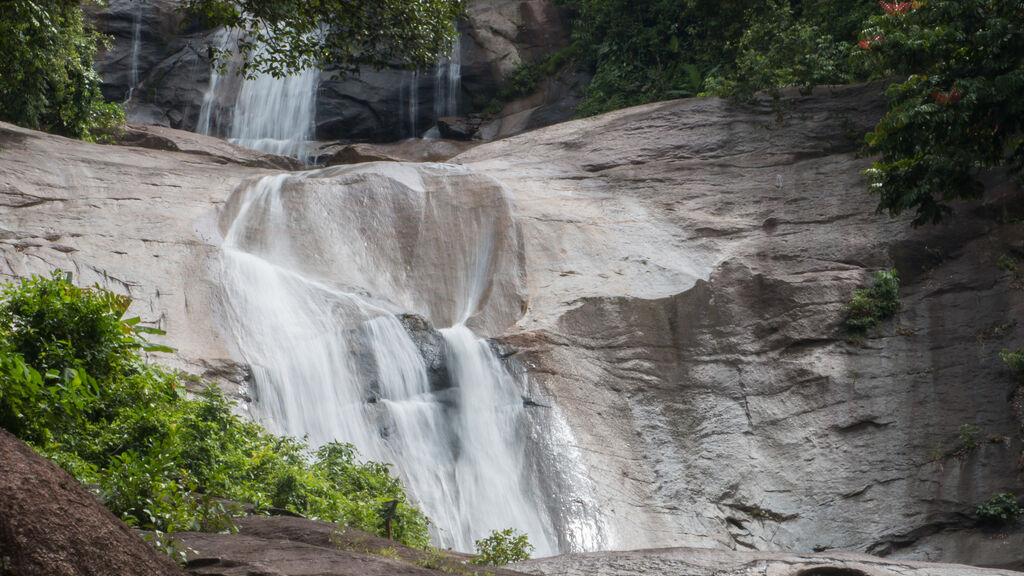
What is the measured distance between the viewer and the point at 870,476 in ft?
44.7

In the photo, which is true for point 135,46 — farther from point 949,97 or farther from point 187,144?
point 949,97

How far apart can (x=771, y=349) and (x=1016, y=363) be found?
3.49 metres

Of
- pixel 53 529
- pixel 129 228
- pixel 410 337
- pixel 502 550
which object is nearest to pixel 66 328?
pixel 502 550

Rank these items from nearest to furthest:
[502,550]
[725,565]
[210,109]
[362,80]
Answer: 1. [725,565]
2. [502,550]
3. [210,109]
4. [362,80]

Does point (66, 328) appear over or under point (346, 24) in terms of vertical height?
under

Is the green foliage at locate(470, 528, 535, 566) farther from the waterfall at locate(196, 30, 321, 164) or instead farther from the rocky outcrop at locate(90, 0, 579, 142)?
the rocky outcrop at locate(90, 0, 579, 142)

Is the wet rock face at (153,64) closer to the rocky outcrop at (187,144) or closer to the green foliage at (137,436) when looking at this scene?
the rocky outcrop at (187,144)

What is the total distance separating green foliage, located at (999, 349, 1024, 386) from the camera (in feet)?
44.4

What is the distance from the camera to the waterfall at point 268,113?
27.9 m

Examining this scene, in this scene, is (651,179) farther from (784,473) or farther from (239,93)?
(239,93)

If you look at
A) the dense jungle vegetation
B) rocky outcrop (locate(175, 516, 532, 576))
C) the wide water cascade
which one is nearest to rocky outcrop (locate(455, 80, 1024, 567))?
the wide water cascade

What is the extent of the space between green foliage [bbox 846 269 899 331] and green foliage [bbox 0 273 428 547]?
8.36 meters

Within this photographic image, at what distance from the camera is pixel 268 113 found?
28.5m

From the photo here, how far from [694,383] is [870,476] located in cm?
292
